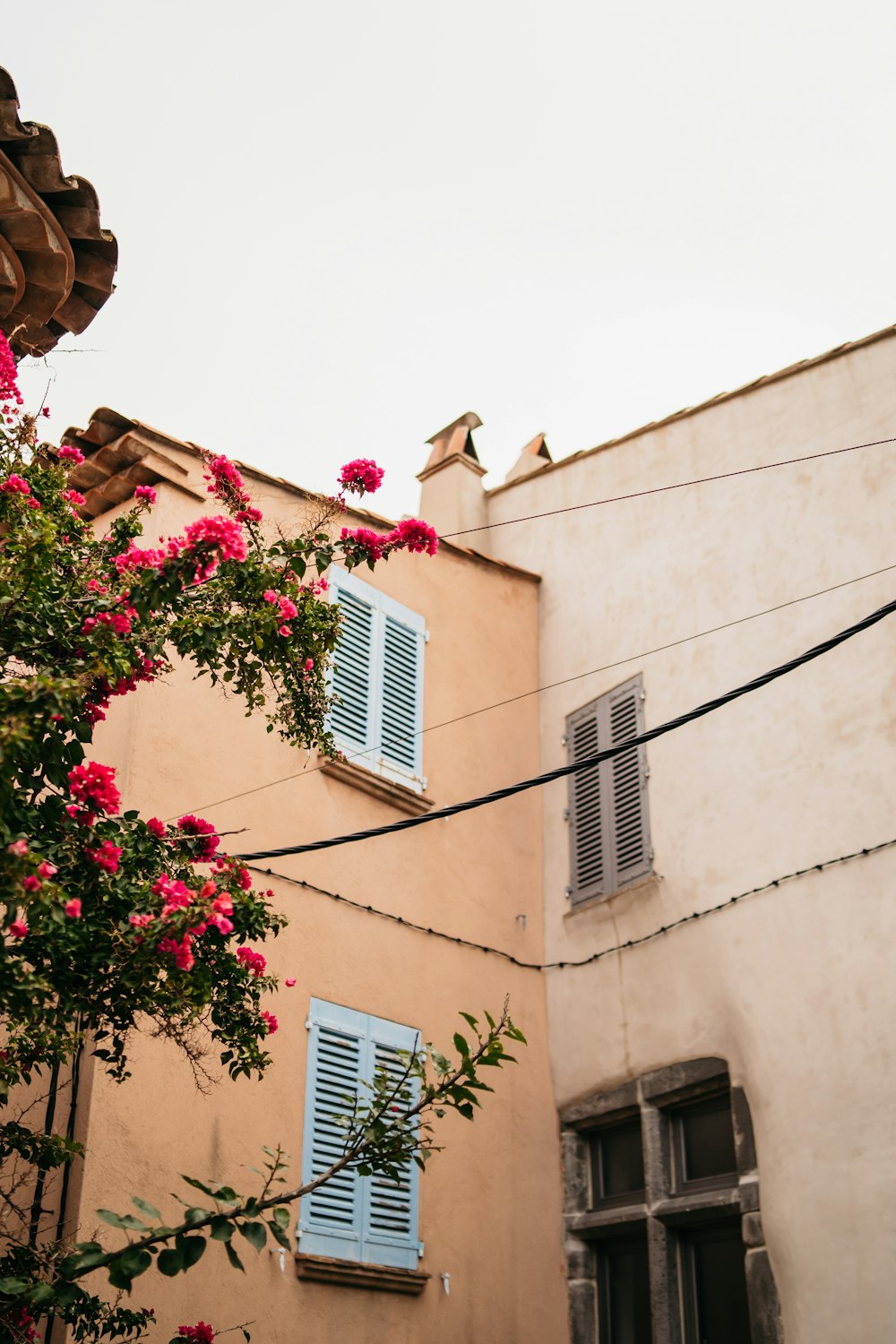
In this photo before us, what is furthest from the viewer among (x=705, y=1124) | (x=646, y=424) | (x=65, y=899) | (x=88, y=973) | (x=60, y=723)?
(x=646, y=424)

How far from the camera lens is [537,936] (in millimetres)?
10047

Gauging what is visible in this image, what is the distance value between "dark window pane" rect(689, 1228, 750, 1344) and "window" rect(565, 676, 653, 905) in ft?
7.78

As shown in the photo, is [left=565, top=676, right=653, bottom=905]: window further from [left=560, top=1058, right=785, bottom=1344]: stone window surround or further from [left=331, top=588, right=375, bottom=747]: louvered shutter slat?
[left=331, top=588, right=375, bottom=747]: louvered shutter slat

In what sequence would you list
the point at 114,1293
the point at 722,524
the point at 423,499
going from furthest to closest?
the point at 423,499 < the point at 722,524 < the point at 114,1293

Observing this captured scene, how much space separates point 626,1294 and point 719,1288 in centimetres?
83

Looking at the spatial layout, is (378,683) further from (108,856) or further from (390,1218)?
(108,856)

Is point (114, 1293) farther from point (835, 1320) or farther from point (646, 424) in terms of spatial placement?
point (646, 424)

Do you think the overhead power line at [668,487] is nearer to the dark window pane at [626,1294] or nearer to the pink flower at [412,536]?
the pink flower at [412,536]

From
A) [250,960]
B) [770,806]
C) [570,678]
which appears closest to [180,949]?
[250,960]

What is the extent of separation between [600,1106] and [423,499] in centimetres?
615

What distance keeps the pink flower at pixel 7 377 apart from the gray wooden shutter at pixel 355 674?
379cm

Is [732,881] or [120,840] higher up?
[732,881]

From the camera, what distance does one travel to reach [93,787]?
4973 millimetres

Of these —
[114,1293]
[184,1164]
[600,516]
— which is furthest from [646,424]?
[114,1293]
